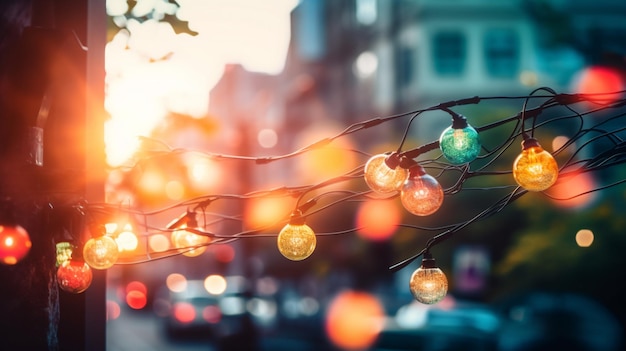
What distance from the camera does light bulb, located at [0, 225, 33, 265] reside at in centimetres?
461

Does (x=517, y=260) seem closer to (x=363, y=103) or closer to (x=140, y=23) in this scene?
(x=140, y=23)

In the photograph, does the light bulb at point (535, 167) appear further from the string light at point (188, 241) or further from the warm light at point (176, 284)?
the warm light at point (176, 284)

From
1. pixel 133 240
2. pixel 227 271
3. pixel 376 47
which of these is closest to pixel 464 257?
pixel 376 47

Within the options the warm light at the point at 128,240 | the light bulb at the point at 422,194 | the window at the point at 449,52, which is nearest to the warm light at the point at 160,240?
the warm light at the point at 128,240

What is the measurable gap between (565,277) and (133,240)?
13.0 meters

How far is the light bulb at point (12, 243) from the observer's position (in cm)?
461

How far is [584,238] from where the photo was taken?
16172 millimetres

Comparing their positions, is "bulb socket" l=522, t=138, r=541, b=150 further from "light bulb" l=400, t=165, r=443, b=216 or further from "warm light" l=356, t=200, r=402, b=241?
"warm light" l=356, t=200, r=402, b=241

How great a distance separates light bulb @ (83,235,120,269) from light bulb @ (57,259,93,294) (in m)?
0.07

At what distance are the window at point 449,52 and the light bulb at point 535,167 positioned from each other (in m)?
26.6

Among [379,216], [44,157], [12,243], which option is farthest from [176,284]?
[12,243]

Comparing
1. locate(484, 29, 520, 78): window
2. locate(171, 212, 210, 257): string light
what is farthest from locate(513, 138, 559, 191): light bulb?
locate(484, 29, 520, 78): window

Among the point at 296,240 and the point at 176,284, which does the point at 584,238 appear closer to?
the point at 296,240

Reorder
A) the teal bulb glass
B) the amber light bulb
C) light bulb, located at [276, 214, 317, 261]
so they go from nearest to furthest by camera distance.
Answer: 1. the teal bulb glass
2. light bulb, located at [276, 214, 317, 261]
3. the amber light bulb
